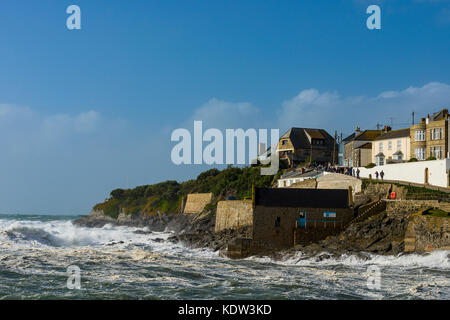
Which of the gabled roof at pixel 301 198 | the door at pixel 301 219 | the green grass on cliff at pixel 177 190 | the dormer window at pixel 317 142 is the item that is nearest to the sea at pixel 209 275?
→ the door at pixel 301 219

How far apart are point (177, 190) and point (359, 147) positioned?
2865 cm

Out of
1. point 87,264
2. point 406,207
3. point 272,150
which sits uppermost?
point 272,150

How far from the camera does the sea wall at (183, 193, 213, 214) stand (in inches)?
2416

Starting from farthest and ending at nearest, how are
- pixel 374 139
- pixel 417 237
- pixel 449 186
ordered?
pixel 374 139, pixel 449 186, pixel 417 237

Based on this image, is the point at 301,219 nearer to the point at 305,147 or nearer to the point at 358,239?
the point at 358,239

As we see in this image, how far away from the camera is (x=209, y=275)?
27.5 meters

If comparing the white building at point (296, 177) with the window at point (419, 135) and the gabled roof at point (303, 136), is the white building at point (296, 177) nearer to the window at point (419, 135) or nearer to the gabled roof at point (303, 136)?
the window at point (419, 135)

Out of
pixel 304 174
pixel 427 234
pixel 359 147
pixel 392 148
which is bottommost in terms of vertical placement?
pixel 427 234

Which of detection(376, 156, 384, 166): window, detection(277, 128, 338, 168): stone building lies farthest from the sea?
detection(277, 128, 338, 168): stone building

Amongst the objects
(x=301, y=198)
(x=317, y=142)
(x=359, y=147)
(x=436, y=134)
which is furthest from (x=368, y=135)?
(x=301, y=198)
